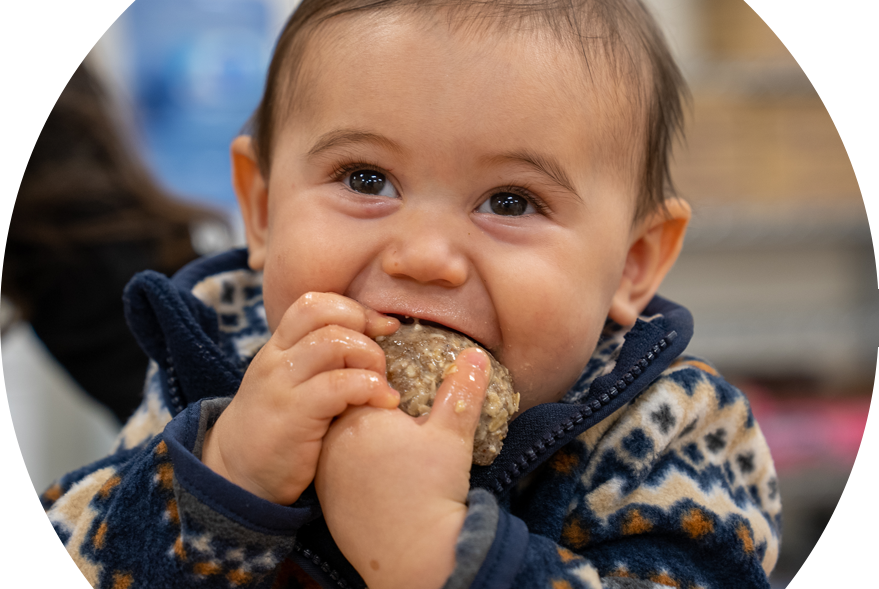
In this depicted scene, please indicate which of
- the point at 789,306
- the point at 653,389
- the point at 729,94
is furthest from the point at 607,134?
the point at 789,306

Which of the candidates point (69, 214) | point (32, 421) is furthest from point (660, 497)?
point (32, 421)

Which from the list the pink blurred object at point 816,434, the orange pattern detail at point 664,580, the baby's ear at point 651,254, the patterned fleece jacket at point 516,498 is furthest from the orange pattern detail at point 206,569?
the pink blurred object at point 816,434

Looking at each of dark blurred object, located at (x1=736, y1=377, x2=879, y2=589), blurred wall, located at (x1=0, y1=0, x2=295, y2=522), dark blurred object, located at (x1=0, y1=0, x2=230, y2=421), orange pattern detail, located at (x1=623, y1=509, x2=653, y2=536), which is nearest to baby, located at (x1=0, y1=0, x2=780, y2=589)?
orange pattern detail, located at (x1=623, y1=509, x2=653, y2=536)

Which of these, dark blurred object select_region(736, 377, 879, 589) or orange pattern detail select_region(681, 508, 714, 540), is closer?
orange pattern detail select_region(681, 508, 714, 540)

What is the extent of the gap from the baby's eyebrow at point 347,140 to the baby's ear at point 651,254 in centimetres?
29

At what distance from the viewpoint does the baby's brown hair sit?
62 cm

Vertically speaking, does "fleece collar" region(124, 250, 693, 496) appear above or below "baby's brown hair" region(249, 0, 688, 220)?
below

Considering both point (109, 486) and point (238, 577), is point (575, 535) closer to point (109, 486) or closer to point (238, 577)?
point (238, 577)

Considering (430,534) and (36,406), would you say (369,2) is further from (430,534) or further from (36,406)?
(36,406)

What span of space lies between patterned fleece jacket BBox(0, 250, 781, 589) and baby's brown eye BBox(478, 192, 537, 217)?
0.16m

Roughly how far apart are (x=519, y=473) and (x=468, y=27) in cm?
36

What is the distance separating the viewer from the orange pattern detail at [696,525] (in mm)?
588

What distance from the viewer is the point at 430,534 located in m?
0.47

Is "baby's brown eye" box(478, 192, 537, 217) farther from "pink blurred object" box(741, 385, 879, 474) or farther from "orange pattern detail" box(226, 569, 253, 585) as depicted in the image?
"pink blurred object" box(741, 385, 879, 474)
